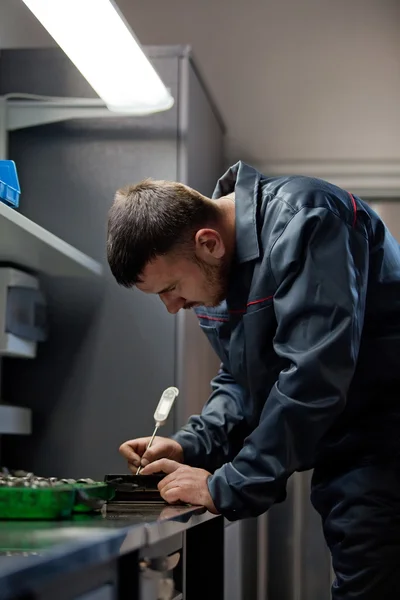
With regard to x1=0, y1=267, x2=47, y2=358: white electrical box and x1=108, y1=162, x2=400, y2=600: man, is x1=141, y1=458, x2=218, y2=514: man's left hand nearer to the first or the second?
x1=108, y1=162, x2=400, y2=600: man

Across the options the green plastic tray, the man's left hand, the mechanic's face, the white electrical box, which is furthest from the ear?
the white electrical box

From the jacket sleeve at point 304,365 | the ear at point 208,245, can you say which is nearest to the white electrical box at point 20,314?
the ear at point 208,245

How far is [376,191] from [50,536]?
243 cm

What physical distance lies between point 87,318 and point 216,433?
30.3 inches

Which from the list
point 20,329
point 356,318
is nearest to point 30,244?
point 20,329

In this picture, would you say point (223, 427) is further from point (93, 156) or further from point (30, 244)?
point (93, 156)

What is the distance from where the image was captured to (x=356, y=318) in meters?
1.48

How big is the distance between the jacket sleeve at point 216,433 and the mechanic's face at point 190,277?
11.4 inches

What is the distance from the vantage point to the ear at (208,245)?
1.62 m

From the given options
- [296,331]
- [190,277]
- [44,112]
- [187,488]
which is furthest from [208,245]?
[44,112]

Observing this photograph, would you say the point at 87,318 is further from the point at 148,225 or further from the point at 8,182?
the point at 148,225

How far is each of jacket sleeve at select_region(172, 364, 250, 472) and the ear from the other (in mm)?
391

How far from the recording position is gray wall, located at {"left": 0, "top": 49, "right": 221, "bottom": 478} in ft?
8.12

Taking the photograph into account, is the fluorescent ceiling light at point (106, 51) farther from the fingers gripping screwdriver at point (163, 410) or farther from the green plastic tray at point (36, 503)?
the green plastic tray at point (36, 503)
